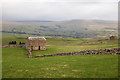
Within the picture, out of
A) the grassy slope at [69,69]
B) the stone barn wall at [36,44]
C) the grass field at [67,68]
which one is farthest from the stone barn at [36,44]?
the grassy slope at [69,69]

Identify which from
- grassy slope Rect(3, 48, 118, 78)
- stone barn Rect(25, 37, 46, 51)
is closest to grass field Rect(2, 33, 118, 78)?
grassy slope Rect(3, 48, 118, 78)

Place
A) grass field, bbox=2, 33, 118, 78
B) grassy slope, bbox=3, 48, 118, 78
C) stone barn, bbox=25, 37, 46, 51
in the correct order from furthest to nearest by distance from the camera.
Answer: stone barn, bbox=25, 37, 46, 51 → grass field, bbox=2, 33, 118, 78 → grassy slope, bbox=3, 48, 118, 78

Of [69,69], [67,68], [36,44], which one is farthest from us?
[36,44]

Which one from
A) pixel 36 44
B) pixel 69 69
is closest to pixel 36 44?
pixel 36 44

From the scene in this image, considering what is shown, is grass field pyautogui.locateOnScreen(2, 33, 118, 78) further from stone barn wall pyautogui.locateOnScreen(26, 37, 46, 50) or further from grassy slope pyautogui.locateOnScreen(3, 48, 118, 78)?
stone barn wall pyautogui.locateOnScreen(26, 37, 46, 50)

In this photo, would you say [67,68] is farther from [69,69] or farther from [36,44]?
[36,44]

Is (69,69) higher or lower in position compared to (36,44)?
lower

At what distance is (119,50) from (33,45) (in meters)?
35.8

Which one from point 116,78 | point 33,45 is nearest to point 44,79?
point 116,78

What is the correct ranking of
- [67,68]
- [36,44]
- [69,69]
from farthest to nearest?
[36,44] → [67,68] → [69,69]

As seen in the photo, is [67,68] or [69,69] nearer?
[69,69]

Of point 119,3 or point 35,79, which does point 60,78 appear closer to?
point 35,79

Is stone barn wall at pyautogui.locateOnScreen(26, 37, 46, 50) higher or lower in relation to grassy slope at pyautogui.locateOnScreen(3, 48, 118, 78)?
higher

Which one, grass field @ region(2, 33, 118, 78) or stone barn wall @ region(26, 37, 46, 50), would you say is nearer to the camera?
grass field @ region(2, 33, 118, 78)
